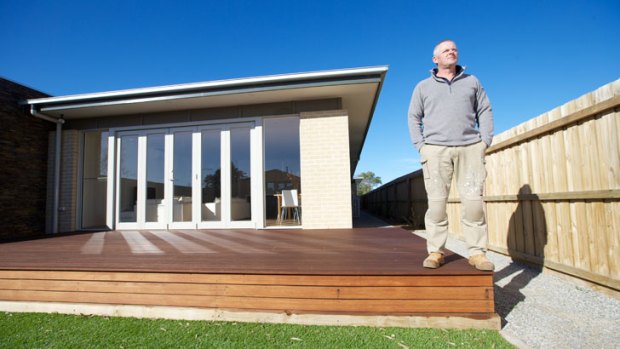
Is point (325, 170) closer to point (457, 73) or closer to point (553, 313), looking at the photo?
point (457, 73)

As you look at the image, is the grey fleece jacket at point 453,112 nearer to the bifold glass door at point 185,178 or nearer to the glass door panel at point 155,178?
the bifold glass door at point 185,178

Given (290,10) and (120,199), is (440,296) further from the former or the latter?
(290,10)

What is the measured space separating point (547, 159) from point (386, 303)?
238 centimetres

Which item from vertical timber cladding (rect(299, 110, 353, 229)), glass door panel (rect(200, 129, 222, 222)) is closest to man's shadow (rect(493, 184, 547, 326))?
vertical timber cladding (rect(299, 110, 353, 229))

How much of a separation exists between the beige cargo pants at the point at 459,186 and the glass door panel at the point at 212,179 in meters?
4.27

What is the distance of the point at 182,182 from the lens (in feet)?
18.6

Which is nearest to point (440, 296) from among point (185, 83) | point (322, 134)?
point (322, 134)

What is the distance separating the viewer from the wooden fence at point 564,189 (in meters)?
2.26

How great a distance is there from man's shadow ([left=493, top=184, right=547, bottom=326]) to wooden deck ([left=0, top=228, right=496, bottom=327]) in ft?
3.10

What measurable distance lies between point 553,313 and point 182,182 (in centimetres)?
554

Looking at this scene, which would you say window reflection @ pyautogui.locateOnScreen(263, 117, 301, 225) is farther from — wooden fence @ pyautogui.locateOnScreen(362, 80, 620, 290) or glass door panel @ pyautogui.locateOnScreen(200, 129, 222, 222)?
wooden fence @ pyautogui.locateOnScreen(362, 80, 620, 290)

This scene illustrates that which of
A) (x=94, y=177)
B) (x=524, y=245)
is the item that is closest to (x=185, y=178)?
(x=94, y=177)

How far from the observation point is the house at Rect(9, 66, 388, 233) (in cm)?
504

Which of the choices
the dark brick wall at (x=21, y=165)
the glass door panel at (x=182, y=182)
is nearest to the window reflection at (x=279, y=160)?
the glass door panel at (x=182, y=182)
